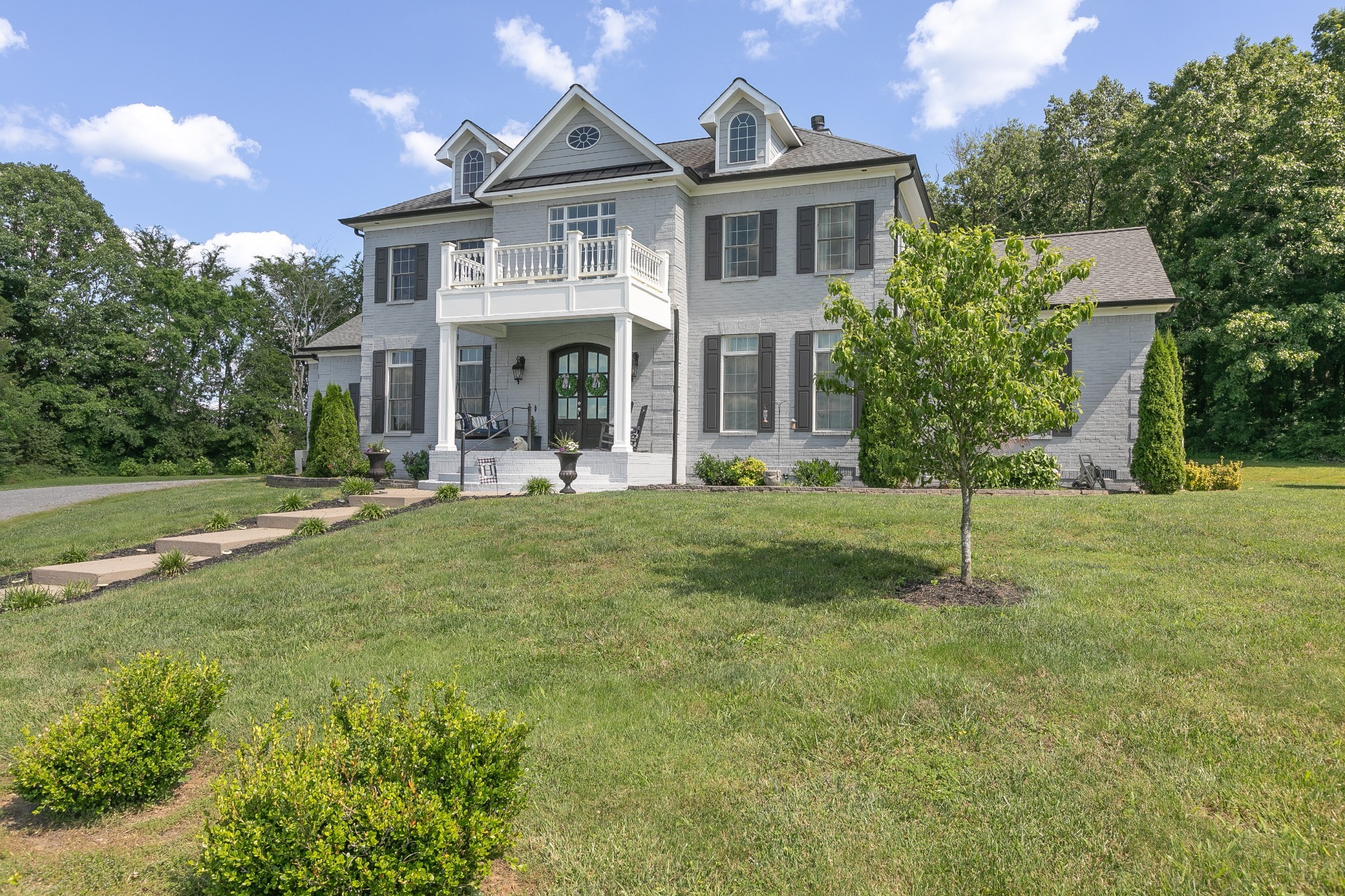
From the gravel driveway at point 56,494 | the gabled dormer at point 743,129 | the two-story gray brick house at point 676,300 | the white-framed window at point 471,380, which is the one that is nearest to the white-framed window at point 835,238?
the two-story gray brick house at point 676,300

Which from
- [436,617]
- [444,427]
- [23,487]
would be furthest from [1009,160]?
[23,487]

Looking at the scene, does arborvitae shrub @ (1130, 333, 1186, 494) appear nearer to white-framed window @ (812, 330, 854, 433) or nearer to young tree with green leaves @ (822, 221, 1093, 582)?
white-framed window @ (812, 330, 854, 433)

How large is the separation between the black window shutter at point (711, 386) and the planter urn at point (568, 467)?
3.60 meters

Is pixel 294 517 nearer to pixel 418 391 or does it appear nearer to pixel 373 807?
pixel 418 391

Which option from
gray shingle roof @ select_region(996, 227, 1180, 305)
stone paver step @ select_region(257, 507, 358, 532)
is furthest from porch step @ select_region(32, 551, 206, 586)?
gray shingle roof @ select_region(996, 227, 1180, 305)

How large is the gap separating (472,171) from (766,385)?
30.2ft

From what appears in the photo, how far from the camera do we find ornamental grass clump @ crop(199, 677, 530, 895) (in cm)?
253

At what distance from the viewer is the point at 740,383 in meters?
16.7

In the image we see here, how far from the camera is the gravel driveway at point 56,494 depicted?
54.6 ft

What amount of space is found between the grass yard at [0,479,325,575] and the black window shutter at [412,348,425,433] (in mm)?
3550

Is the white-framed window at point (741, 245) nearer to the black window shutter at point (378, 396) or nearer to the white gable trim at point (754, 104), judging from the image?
the white gable trim at point (754, 104)

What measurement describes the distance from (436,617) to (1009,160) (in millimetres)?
31254

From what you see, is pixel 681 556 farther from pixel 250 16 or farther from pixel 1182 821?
pixel 250 16

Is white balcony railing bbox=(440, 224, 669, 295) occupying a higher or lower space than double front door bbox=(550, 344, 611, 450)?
higher
